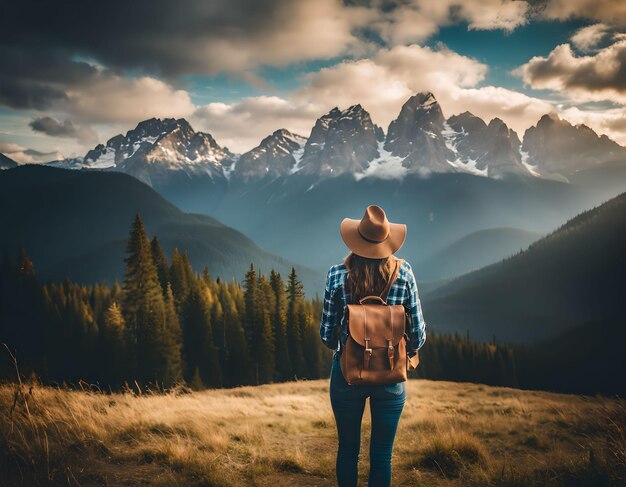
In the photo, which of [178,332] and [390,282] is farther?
[178,332]

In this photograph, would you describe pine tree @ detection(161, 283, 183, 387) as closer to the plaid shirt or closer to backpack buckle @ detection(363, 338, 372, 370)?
the plaid shirt

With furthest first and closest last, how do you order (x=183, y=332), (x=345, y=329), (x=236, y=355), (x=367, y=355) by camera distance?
(x=236, y=355) < (x=183, y=332) < (x=345, y=329) < (x=367, y=355)

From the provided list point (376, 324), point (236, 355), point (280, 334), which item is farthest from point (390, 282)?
point (280, 334)

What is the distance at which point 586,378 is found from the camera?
12350 cm

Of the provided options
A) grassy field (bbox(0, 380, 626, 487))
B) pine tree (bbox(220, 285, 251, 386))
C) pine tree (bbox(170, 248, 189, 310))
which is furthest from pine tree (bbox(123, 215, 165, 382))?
grassy field (bbox(0, 380, 626, 487))

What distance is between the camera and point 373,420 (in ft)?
17.3

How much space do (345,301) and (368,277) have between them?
1.61 feet

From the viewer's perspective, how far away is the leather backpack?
4.95 metres

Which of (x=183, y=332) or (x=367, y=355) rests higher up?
(x=367, y=355)

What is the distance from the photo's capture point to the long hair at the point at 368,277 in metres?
5.19

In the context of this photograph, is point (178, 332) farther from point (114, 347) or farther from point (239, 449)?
point (239, 449)

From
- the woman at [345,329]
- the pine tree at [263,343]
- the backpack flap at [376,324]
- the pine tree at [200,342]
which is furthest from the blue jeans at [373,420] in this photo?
the pine tree at [200,342]

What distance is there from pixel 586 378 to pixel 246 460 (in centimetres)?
15027

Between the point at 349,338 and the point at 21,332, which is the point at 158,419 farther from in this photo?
the point at 21,332
